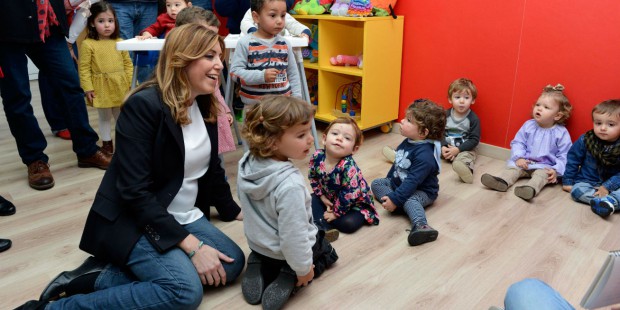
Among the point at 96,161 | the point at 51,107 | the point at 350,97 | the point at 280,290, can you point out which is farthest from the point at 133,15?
the point at 280,290

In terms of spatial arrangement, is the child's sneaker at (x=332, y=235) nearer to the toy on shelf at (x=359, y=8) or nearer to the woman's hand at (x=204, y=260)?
the woman's hand at (x=204, y=260)

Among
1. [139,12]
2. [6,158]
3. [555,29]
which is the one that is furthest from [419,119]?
[6,158]

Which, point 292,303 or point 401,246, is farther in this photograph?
point 401,246

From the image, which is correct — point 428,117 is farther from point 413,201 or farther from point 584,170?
point 584,170

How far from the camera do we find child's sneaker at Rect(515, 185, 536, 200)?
2.31 m

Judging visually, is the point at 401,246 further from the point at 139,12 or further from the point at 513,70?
the point at 139,12

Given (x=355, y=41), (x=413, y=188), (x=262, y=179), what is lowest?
(x=413, y=188)

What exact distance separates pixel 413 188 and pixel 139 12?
2.18m

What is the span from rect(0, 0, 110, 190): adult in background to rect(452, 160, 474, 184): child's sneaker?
81.6 inches

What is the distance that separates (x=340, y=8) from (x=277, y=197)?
2031 millimetres

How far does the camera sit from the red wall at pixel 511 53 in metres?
2.50

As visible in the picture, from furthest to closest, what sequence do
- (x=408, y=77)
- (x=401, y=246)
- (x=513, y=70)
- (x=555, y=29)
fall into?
(x=408, y=77) < (x=513, y=70) < (x=555, y=29) < (x=401, y=246)

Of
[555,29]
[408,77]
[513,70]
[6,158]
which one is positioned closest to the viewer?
[555,29]

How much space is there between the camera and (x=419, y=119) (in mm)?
2127
